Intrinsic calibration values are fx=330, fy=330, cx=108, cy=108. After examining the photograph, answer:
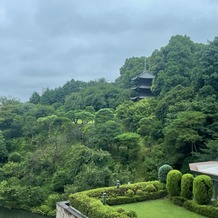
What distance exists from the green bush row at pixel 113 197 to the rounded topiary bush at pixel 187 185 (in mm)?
1604

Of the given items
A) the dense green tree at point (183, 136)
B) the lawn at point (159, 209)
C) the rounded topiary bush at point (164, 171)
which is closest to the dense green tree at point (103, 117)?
the dense green tree at point (183, 136)

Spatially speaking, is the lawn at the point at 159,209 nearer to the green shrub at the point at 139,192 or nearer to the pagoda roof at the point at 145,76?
the green shrub at the point at 139,192

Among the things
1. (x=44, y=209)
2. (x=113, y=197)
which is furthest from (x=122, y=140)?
(x=113, y=197)

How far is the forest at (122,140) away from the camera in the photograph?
1958cm

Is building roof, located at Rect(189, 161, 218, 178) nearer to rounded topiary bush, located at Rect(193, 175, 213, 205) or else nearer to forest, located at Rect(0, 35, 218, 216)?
rounded topiary bush, located at Rect(193, 175, 213, 205)

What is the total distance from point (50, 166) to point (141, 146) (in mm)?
7244

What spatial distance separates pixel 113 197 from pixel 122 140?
33.1 ft

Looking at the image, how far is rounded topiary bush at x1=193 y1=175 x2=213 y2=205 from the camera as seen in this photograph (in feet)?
38.2

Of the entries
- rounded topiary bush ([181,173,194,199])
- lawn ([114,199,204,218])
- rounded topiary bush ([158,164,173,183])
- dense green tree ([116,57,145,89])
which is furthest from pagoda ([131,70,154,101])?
rounded topiary bush ([181,173,194,199])

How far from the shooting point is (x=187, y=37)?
116ft

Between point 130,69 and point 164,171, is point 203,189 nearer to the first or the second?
point 164,171

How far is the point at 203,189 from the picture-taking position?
11.6 meters

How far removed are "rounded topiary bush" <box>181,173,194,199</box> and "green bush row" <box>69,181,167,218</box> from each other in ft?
5.26

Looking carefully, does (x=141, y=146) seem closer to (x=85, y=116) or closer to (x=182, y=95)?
(x=182, y=95)
